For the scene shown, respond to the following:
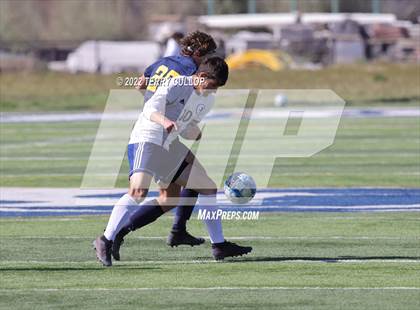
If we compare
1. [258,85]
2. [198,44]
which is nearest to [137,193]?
[198,44]

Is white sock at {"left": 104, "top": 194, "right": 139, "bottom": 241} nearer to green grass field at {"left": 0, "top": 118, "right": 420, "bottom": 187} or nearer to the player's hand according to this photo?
the player's hand

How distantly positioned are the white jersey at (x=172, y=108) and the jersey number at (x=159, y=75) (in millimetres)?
42

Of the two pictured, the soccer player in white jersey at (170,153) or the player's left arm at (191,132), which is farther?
the player's left arm at (191,132)

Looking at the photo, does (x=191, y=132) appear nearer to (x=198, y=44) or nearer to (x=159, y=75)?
(x=159, y=75)

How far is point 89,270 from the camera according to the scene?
355 inches

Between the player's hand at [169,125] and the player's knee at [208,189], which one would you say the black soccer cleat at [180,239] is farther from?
the player's hand at [169,125]

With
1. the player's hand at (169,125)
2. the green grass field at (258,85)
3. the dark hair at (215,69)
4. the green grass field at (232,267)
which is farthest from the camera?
the green grass field at (258,85)

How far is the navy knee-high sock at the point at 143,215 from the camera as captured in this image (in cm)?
926

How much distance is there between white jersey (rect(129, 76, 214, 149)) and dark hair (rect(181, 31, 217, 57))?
0.26 metres

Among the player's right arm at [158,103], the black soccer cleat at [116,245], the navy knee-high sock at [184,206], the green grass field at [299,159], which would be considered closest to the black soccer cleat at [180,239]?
the navy knee-high sock at [184,206]

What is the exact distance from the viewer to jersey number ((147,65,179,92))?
9148 millimetres

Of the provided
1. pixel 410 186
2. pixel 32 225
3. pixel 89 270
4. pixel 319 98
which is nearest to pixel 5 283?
pixel 89 270

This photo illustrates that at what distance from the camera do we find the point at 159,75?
916 centimetres

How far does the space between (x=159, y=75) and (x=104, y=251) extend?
1369 millimetres
